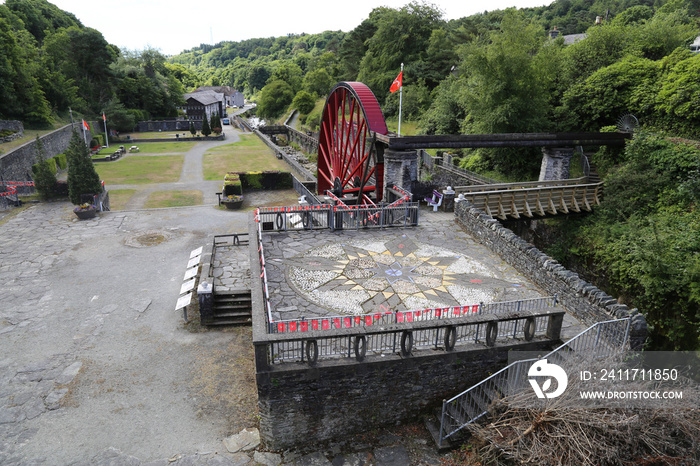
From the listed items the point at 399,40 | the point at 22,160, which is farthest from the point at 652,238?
the point at 399,40

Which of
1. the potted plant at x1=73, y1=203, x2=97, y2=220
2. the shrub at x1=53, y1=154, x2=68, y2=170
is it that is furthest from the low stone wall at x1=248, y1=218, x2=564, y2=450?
the shrub at x1=53, y1=154, x2=68, y2=170

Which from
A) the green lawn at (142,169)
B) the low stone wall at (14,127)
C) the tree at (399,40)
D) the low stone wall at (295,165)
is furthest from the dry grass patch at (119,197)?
the tree at (399,40)

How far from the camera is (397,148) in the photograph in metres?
15.0

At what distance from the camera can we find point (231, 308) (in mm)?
11469

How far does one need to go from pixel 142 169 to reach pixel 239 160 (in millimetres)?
7544

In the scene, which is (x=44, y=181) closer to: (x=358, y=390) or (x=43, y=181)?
(x=43, y=181)

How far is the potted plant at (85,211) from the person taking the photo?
1891 cm

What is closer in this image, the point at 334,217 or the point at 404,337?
the point at 404,337

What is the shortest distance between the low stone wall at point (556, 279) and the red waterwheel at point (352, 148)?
5.01 m

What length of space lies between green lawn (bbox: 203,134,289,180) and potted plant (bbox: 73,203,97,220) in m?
10.2

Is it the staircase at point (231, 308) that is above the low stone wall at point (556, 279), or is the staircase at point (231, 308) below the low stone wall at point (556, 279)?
below

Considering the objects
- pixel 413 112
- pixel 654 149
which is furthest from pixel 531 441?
pixel 413 112

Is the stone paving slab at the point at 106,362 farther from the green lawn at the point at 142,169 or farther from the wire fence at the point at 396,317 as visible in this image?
the green lawn at the point at 142,169

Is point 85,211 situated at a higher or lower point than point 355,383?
higher
